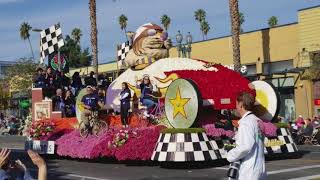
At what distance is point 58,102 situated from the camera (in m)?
19.2

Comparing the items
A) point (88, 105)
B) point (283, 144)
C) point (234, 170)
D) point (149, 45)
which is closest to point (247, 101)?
point (234, 170)

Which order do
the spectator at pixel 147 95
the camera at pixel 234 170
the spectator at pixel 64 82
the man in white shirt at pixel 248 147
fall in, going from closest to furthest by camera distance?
the man in white shirt at pixel 248 147 < the camera at pixel 234 170 < the spectator at pixel 147 95 < the spectator at pixel 64 82

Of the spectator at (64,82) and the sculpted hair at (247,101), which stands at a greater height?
the spectator at (64,82)

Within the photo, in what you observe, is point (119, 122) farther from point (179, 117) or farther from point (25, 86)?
point (25, 86)

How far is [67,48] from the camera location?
83125 millimetres

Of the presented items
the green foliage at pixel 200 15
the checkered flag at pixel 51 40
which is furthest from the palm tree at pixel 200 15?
the checkered flag at pixel 51 40

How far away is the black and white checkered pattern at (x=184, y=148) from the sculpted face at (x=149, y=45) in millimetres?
3964

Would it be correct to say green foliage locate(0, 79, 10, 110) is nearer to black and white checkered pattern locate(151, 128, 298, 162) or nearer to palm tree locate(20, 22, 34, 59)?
palm tree locate(20, 22, 34, 59)

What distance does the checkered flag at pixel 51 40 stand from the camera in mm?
23312

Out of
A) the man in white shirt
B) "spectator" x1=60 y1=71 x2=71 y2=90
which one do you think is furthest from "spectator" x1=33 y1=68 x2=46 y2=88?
the man in white shirt

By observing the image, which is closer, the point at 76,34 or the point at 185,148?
the point at 185,148

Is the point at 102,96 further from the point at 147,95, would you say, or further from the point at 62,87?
the point at 147,95

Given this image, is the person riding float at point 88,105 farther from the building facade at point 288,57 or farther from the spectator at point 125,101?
the building facade at point 288,57

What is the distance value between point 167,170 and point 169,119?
153cm
